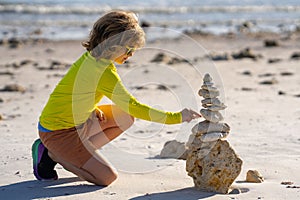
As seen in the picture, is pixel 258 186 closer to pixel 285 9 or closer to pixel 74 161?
pixel 74 161

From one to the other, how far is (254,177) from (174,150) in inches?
37.3

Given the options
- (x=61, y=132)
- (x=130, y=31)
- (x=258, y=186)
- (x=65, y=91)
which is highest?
(x=130, y=31)

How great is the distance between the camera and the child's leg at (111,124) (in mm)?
4668

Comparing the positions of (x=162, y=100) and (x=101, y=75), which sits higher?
(x=101, y=75)

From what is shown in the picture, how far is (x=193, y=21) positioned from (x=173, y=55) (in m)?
10.7

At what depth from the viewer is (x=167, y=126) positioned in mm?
6508

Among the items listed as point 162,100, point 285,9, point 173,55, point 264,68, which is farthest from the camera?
point 285,9

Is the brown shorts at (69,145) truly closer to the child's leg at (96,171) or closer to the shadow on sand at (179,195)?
the child's leg at (96,171)

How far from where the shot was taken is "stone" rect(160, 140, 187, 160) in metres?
5.17

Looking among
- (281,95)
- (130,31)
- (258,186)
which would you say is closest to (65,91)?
(130,31)

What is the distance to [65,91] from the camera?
14.5ft

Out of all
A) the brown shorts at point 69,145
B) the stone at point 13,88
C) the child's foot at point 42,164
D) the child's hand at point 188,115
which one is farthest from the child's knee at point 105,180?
the stone at point 13,88

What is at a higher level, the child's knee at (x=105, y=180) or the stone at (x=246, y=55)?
the stone at (x=246, y=55)

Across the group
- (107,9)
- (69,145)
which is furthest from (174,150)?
(107,9)
